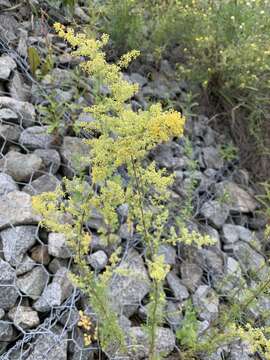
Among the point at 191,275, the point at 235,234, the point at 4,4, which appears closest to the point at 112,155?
the point at 191,275

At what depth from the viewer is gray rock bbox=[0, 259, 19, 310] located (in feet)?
5.76

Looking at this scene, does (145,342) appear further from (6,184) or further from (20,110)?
(20,110)

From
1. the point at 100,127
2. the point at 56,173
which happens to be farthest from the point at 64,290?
the point at 100,127

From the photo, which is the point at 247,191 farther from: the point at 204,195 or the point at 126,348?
the point at 126,348

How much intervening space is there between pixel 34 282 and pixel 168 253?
0.75m

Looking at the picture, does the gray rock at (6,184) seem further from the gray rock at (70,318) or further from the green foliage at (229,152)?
the green foliage at (229,152)

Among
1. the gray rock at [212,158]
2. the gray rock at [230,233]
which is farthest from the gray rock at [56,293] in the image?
the gray rock at [212,158]

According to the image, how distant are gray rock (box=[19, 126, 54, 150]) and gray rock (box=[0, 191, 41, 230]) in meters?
0.36

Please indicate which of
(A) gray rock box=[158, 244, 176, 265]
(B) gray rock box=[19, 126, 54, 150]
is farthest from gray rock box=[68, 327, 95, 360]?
(B) gray rock box=[19, 126, 54, 150]

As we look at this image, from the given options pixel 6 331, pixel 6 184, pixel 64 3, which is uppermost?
pixel 64 3

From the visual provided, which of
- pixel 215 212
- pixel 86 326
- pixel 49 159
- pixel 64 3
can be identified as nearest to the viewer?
pixel 86 326

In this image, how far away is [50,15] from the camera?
3.04 m

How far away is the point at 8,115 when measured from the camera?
2299mm

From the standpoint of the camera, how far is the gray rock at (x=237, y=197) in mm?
2814
